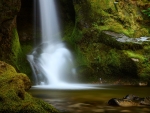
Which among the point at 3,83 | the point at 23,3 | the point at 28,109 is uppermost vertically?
the point at 23,3

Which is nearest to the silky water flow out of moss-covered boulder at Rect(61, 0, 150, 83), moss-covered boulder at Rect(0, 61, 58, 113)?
moss-covered boulder at Rect(61, 0, 150, 83)

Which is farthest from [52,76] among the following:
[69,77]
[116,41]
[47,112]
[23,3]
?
[47,112]

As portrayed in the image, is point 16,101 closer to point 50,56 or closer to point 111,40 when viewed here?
point 111,40

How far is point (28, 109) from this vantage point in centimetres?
393

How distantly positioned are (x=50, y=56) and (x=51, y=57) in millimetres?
129

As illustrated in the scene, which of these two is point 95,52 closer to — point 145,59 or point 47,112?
point 145,59

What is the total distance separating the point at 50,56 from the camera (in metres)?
14.6

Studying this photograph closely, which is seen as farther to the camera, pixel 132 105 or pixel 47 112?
pixel 132 105

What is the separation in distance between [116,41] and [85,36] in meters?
2.01

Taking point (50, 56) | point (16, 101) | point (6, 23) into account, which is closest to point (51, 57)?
point (50, 56)

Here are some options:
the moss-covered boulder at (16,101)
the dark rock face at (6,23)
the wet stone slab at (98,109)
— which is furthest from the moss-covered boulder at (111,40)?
the moss-covered boulder at (16,101)

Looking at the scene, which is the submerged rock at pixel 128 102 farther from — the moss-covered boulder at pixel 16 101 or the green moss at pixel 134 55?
the green moss at pixel 134 55

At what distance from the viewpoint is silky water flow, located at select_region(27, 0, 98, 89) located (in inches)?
486

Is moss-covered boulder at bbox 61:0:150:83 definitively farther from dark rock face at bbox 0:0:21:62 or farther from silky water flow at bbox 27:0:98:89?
dark rock face at bbox 0:0:21:62
